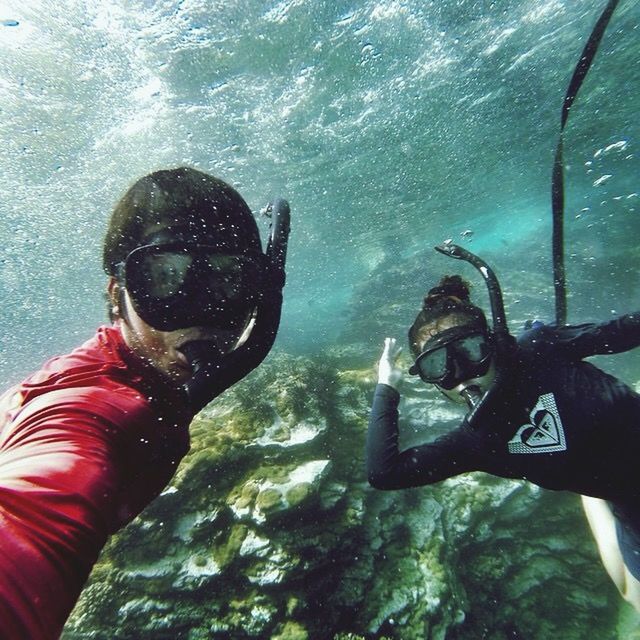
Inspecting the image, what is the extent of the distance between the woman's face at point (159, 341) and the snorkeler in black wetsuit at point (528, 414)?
2146 mm

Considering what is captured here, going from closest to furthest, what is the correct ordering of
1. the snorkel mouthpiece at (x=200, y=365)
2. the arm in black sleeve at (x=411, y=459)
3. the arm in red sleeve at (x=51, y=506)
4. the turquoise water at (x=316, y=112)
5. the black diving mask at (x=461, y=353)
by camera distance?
the arm in red sleeve at (x=51, y=506) → the snorkel mouthpiece at (x=200, y=365) → the arm in black sleeve at (x=411, y=459) → the black diving mask at (x=461, y=353) → the turquoise water at (x=316, y=112)

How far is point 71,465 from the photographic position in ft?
3.60

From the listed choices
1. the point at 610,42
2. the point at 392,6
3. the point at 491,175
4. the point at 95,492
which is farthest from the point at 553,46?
the point at 95,492

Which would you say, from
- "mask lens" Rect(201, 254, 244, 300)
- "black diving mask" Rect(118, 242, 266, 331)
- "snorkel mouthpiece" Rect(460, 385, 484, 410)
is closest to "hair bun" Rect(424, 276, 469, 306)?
"snorkel mouthpiece" Rect(460, 385, 484, 410)

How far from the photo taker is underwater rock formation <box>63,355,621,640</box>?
4.48 meters

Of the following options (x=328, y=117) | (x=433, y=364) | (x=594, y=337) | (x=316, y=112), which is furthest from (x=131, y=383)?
(x=328, y=117)

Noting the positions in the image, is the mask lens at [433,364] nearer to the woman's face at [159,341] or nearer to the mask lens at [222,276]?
the mask lens at [222,276]

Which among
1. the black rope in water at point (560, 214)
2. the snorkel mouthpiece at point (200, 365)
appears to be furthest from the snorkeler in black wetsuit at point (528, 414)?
the snorkel mouthpiece at point (200, 365)

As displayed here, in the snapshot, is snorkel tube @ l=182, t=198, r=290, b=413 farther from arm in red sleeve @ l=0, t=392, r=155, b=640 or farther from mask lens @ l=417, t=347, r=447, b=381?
mask lens @ l=417, t=347, r=447, b=381

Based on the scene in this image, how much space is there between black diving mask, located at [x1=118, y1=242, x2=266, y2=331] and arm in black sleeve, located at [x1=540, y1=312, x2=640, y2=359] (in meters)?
3.11

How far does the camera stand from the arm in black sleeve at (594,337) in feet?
11.7

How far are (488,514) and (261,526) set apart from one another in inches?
174

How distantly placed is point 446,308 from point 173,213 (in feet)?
9.18

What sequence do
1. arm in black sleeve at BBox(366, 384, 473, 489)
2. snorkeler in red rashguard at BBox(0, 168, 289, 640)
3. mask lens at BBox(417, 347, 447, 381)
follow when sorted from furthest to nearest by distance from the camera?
1. mask lens at BBox(417, 347, 447, 381)
2. arm in black sleeve at BBox(366, 384, 473, 489)
3. snorkeler in red rashguard at BBox(0, 168, 289, 640)
